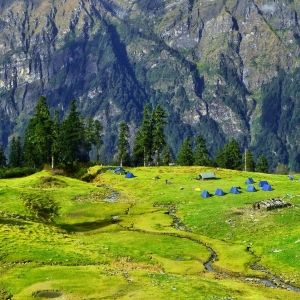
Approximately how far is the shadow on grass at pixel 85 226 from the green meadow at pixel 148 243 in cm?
16

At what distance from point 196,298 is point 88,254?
18397mm

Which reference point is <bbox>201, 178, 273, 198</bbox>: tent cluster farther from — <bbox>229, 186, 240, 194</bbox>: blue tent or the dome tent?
the dome tent

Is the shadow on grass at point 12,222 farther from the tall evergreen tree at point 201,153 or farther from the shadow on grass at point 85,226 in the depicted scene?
the tall evergreen tree at point 201,153

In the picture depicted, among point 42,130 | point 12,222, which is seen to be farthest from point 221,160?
point 12,222

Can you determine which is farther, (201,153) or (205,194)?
(201,153)

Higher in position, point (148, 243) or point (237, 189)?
point (237, 189)

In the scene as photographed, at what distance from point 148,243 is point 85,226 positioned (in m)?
15.1

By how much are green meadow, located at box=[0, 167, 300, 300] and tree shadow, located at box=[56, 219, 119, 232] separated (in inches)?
6.3

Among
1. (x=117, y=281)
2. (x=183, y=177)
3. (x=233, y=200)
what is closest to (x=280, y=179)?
(x=183, y=177)

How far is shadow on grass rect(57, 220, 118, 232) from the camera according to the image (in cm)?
6432

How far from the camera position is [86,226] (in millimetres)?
66875

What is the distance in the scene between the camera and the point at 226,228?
63.0 meters

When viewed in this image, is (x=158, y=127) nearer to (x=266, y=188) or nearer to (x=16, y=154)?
(x=266, y=188)

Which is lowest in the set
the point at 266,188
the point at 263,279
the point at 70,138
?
the point at 263,279
